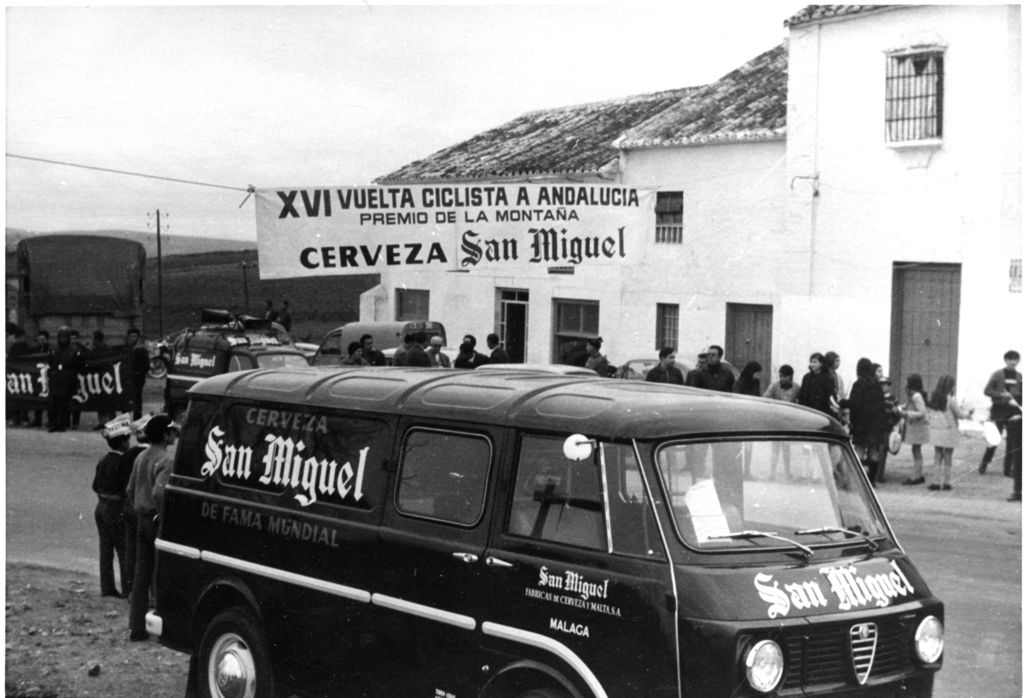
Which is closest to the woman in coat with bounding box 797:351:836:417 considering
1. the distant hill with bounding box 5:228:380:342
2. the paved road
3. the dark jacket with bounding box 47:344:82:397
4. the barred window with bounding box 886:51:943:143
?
the paved road

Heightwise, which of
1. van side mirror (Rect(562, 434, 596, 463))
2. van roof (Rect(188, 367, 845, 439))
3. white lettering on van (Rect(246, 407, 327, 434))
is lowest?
white lettering on van (Rect(246, 407, 327, 434))

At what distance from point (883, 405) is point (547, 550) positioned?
938 centimetres

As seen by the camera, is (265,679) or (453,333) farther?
(453,333)

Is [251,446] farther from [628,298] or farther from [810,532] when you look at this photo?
[628,298]

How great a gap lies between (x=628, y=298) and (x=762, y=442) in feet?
56.7

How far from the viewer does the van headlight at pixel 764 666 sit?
14.5 ft

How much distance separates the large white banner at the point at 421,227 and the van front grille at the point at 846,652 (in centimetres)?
764

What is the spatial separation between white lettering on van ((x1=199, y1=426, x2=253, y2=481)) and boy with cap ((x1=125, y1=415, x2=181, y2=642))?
1113 mm

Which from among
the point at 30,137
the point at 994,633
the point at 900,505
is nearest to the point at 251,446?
the point at 994,633

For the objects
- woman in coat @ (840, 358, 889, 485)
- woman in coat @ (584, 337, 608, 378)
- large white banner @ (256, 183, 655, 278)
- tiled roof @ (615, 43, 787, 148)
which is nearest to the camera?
large white banner @ (256, 183, 655, 278)

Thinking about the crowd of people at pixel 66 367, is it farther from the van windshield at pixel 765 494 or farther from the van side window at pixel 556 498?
the van windshield at pixel 765 494

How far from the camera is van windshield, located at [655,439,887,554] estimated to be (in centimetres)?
481

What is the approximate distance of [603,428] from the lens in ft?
16.2

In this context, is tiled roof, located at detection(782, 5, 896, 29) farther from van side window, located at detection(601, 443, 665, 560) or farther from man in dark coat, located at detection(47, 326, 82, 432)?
van side window, located at detection(601, 443, 665, 560)
